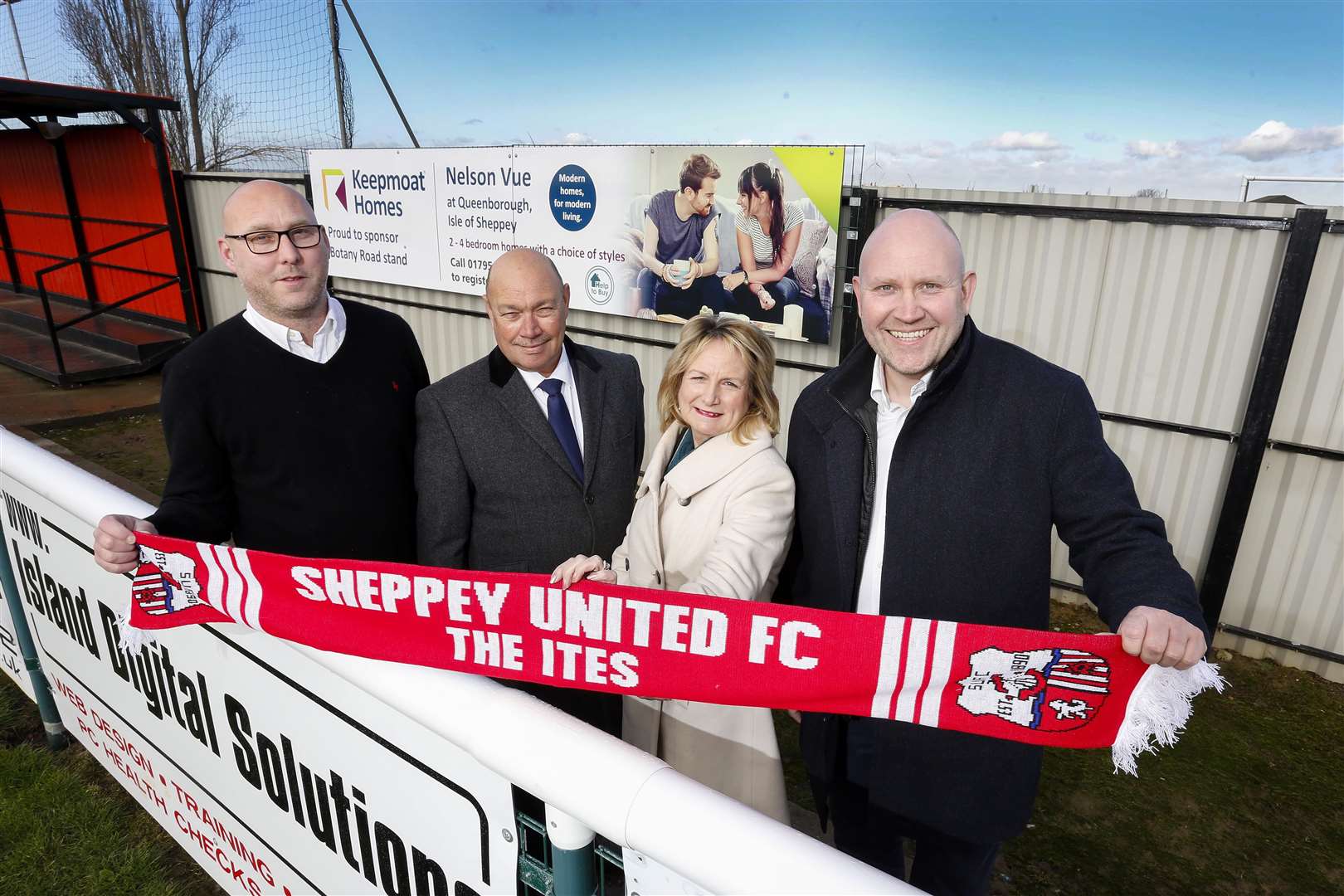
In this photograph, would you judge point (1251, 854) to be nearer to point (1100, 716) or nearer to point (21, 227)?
point (1100, 716)

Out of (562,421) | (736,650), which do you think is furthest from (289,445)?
(736,650)

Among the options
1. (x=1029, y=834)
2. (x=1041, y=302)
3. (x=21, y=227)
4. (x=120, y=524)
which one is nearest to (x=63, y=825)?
(x=120, y=524)

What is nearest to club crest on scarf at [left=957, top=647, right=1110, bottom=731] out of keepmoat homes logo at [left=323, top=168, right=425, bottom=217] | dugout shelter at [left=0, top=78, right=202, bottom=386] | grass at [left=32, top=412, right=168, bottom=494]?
grass at [left=32, top=412, right=168, bottom=494]

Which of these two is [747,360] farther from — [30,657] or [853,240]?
[853,240]

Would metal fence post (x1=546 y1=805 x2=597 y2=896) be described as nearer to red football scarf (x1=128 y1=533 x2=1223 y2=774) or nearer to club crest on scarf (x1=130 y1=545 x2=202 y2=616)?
red football scarf (x1=128 y1=533 x2=1223 y2=774)

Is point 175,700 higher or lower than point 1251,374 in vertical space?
lower

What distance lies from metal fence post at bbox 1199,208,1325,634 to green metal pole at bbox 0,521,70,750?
640cm

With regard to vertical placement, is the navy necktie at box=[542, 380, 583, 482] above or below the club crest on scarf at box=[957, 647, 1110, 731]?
above

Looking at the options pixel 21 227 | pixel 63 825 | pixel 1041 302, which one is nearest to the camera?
pixel 63 825

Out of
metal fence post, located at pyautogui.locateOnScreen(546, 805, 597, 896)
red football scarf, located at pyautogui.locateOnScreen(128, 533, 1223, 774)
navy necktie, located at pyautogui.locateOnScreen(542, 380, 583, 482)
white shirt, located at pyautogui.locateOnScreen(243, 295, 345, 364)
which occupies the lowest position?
metal fence post, located at pyautogui.locateOnScreen(546, 805, 597, 896)

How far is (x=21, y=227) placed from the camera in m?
15.2

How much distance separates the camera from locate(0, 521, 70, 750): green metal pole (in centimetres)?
322

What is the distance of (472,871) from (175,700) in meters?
1.43

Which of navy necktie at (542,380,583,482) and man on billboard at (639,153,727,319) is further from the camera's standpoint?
man on billboard at (639,153,727,319)
